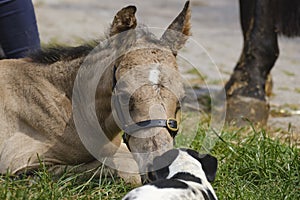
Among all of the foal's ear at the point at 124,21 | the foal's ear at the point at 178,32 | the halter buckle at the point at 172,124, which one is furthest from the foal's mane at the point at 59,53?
the halter buckle at the point at 172,124

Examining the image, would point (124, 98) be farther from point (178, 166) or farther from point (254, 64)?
point (254, 64)

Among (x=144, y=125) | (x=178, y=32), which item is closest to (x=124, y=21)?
(x=178, y=32)

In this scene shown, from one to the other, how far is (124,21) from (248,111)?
104 inches

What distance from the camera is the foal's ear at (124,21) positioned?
3.89m

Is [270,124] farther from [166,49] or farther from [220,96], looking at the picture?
[166,49]

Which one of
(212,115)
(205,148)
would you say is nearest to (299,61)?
(212,115)

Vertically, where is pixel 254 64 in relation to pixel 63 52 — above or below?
below

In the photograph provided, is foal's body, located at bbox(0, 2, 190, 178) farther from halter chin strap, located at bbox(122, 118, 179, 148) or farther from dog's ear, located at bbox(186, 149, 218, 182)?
dog's ear, located at bbox(186, 149, 218, 182)

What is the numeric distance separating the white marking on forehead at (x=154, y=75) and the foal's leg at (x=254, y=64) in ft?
8.53

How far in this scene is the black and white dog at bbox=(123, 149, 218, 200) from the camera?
3371 millimetres

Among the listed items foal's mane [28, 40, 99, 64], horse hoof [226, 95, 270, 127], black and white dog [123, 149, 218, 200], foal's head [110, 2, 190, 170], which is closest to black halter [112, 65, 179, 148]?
foal's head [110, 2, 190, 170]

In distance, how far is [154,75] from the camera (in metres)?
3.77

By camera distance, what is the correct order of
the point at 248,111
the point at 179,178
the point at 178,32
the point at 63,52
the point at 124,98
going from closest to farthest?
the point at 179,178 < the point at 124,98 < the point at 178,32 < the point at 63,52 < the point at 248,111

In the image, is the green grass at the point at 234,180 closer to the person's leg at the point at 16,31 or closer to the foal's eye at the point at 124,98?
the foal's eye at the point at 124,98
